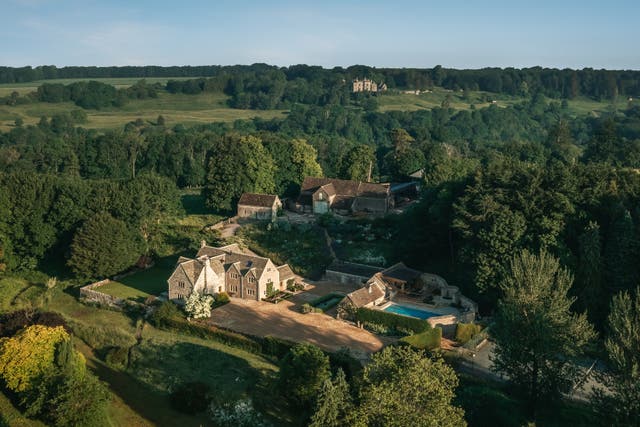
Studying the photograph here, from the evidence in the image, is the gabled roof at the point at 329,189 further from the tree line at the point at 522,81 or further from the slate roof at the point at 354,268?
the tree line at the point at 522,81

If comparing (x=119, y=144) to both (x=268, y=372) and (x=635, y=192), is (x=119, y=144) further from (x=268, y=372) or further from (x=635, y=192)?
(x=635, y=192)

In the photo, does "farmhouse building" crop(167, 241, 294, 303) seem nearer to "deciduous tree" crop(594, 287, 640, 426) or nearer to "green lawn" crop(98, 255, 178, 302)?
"green lawn" crop(98, 255, 178, 302)

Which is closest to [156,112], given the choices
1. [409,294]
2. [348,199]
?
[348,199]

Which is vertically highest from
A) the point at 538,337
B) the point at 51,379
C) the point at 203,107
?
the point at 203,107

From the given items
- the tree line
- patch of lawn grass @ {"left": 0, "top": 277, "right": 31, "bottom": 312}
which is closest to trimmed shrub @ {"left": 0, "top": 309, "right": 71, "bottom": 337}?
patch of lawn grass @ {"left": 0, "top": 277, "right": 31, "bottom": 312}

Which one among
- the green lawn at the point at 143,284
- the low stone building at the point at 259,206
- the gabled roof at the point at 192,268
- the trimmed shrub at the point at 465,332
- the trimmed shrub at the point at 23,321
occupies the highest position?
the low stone building at the point at 259,206

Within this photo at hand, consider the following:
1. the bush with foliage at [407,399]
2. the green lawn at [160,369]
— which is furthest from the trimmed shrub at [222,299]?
the bush with foliage at [407,399]

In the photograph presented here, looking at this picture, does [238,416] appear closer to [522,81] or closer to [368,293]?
[368,293]
